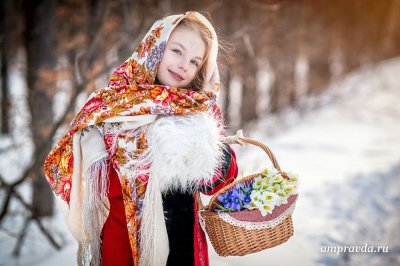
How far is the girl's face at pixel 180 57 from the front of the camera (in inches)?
74.3

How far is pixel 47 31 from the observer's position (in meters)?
4.55

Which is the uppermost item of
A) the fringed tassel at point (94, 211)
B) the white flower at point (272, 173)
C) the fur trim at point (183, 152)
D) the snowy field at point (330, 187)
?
the fur trim at point (183, 152)

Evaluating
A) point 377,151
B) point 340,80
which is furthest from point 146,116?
point 340,80

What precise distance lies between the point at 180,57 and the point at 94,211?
3.04 ft

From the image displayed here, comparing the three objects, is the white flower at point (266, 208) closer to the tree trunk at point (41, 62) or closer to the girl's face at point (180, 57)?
the girl's face at point (180, 57)

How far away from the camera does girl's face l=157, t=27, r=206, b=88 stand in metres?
1.89

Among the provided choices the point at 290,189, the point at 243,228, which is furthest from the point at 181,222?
the point at 290,189

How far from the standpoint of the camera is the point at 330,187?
5.08 m

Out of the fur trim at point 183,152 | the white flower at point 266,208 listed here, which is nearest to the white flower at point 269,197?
the white flower at point 266,208

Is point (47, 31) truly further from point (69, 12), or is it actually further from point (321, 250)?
point (321, 250)

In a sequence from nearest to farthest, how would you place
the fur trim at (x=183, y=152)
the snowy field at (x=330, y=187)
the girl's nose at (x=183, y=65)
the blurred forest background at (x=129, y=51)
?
the fur trim at (x=183, y=152), the girl's nose at (x=183, y=65), the snowy field at (x=330, y=187), the blurred forest background at (x=129, y=51)

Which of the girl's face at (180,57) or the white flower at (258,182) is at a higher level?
the girl's face at (180,57)

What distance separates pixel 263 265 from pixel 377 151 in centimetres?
527

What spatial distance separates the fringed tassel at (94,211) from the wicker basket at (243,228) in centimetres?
54
